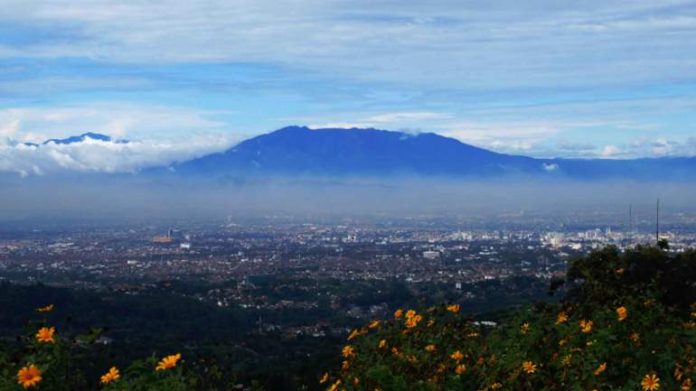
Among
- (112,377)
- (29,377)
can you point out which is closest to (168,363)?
(112,377)

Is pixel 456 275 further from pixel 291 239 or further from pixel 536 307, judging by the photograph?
pixel 536 307

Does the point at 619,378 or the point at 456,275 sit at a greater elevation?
the point at 619,378

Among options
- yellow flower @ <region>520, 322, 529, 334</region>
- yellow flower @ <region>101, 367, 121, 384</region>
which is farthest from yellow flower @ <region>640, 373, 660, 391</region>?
yellow flower @ <region>101, 367, 121, 384</region>

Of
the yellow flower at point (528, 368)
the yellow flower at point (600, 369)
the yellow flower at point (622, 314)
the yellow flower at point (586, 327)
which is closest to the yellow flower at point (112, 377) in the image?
the yellow flower at point (528, 368)

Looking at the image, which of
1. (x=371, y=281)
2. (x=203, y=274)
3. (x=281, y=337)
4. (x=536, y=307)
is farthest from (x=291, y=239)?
(x=536, y=307)

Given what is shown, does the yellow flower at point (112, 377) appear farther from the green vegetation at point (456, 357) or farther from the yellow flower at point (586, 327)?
the yellow flower at point (586, 327)

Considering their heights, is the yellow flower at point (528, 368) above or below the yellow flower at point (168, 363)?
below

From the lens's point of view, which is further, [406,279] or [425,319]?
[406,279]

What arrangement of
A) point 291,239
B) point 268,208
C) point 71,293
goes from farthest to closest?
point 268,208 < point 291,239 < point 71,293
